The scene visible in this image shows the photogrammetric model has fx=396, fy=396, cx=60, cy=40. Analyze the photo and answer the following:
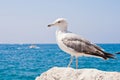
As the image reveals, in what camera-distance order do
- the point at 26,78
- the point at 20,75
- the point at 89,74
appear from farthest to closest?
the point at 20,75, the point at 26,78, the point at 89,74

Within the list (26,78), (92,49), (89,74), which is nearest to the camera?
(89,74)

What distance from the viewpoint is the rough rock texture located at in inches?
283

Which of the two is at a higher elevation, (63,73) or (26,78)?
(63,73)

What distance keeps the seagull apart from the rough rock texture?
3.39ft

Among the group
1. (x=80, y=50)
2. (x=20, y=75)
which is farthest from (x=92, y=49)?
(x=20, y=75)

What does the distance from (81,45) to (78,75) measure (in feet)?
4.79

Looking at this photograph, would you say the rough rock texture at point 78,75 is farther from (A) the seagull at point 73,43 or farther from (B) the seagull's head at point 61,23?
(B) the seagull's head at point 61,23

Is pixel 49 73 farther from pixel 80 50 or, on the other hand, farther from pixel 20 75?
pixel 20 75

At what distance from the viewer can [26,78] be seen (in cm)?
3109

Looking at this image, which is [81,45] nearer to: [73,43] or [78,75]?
[73,43]

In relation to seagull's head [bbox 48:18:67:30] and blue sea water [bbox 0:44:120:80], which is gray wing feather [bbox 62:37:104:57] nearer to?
seagull's head [bbox 48:18:67:30]

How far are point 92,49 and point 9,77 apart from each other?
24566 mm

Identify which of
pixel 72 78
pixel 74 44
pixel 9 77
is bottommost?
pixel 9 77

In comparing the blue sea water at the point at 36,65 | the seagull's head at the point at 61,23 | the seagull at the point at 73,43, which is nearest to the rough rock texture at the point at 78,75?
the seagull at the point at 73,43
